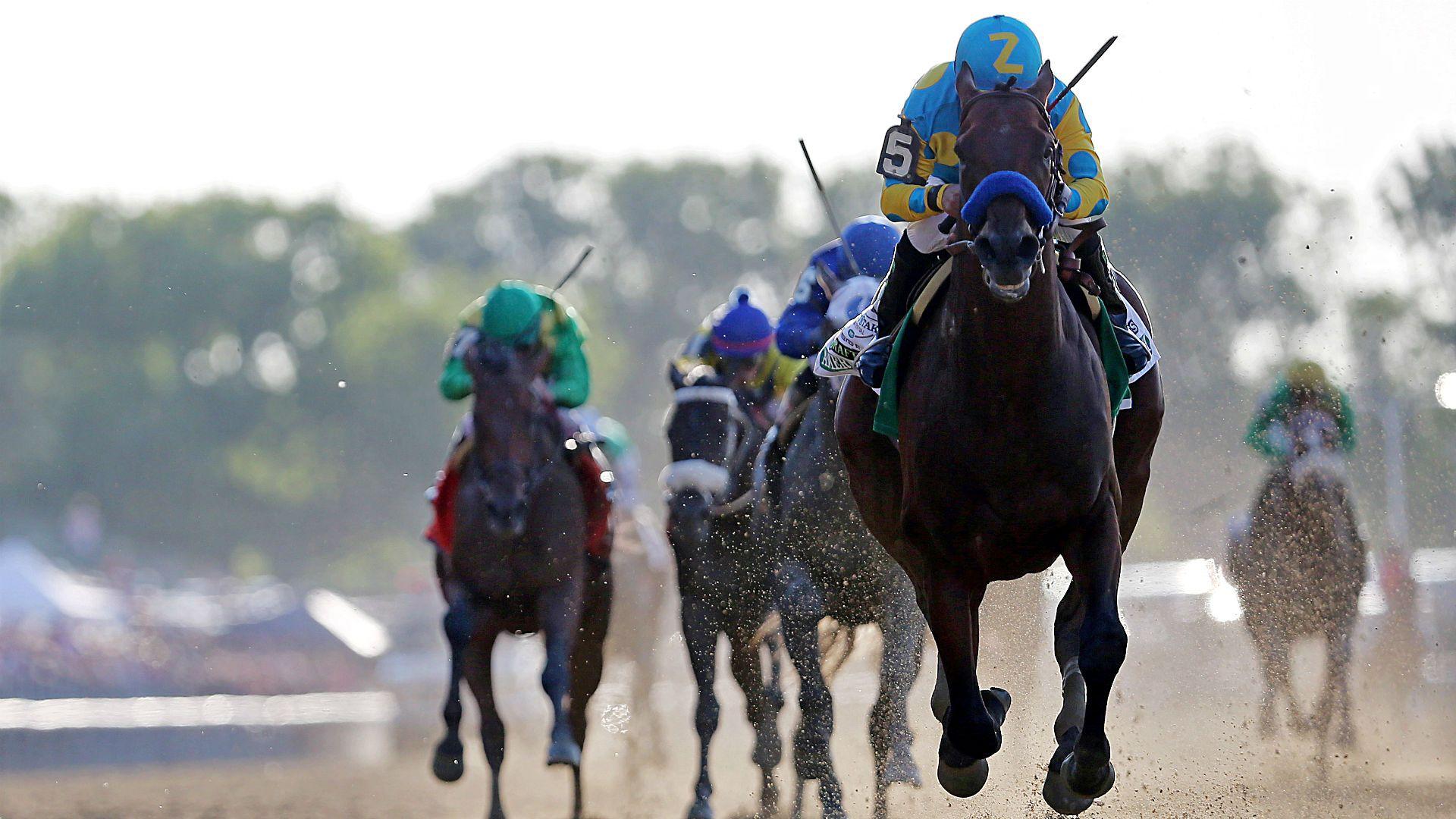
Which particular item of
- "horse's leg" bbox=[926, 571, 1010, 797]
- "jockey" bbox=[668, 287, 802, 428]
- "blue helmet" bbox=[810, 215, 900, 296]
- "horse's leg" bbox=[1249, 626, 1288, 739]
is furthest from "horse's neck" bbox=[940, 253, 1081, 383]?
"horse's leg" bbox=[1249, 626, 1288, 739]

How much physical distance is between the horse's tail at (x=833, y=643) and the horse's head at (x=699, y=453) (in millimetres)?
897

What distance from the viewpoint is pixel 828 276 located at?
29.6 ft

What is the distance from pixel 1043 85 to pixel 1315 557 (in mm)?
6552

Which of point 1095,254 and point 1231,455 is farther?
point 1231,455

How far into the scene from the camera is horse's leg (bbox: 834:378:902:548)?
6973 mm

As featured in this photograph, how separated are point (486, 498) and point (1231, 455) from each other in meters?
5.42

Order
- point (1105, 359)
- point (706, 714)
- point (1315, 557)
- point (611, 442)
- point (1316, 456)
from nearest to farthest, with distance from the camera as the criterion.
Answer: point (1105, 359), point (706, 714), point (1316, 456), point (1315, 557), point (611, 442)

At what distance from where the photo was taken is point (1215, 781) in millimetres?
10406

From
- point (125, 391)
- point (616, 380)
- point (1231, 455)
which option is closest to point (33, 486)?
point (125, 391)

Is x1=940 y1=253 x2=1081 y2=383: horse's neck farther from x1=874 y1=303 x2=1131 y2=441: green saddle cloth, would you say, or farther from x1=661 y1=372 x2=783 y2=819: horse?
x1=661 y1=372 x2=783 y2=819: horse

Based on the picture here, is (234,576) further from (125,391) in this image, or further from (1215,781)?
(1215,781)

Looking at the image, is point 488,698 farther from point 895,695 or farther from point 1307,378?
point 1307,378

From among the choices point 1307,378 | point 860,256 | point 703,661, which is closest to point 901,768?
point 703,661

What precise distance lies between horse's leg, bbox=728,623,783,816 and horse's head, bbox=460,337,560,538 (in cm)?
127
